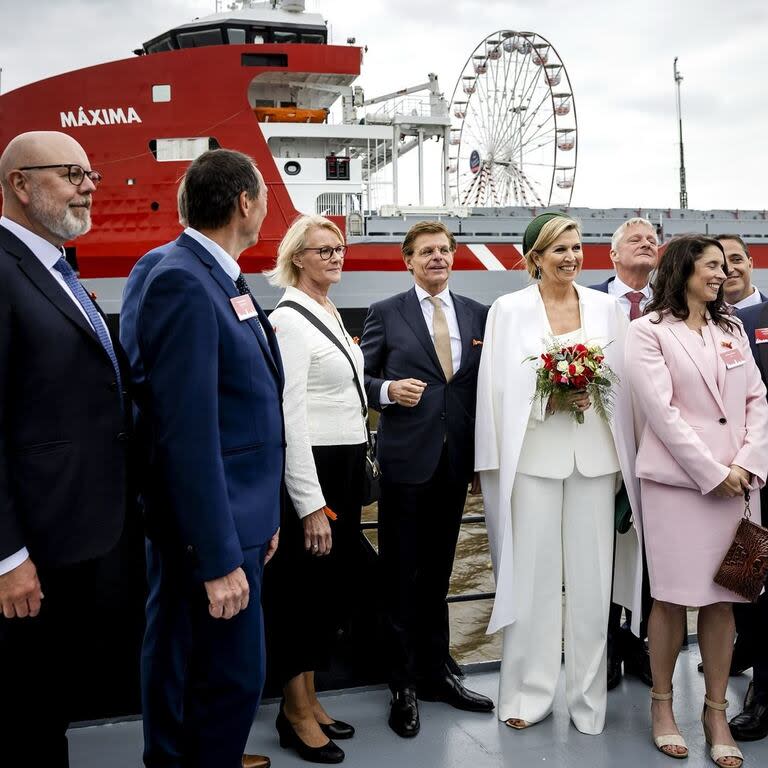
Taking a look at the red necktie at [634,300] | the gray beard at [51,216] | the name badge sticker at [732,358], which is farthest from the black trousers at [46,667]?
the red necktie at [634,300]

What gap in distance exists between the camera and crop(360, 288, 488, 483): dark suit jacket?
2.55 metres

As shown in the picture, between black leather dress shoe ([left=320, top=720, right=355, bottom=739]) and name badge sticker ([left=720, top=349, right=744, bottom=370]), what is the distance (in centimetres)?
160

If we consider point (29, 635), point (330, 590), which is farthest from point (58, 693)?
point (330, 590)

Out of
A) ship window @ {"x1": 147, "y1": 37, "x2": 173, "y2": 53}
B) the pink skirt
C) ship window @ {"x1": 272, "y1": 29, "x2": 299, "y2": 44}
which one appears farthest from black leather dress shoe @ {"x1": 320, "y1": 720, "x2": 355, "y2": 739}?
ship window @ {"x1": 147, "y1": 37, "x2": 173, "y2": 53}

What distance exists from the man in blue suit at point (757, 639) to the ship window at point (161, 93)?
11868 mm

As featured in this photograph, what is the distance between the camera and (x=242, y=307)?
1.70 metres

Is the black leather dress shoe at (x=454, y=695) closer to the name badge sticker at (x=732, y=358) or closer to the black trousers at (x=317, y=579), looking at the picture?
the black trousers at (x=317, y=579)

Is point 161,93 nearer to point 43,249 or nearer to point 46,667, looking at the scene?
point 43,249

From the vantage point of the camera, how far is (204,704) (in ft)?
5.58

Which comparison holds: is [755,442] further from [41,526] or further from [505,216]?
[505,216]

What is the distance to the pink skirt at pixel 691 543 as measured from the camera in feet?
7.51

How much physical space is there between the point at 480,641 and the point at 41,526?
411 cm

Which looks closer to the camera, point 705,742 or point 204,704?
point 204,704

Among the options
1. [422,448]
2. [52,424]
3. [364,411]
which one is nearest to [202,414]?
[52,424]
